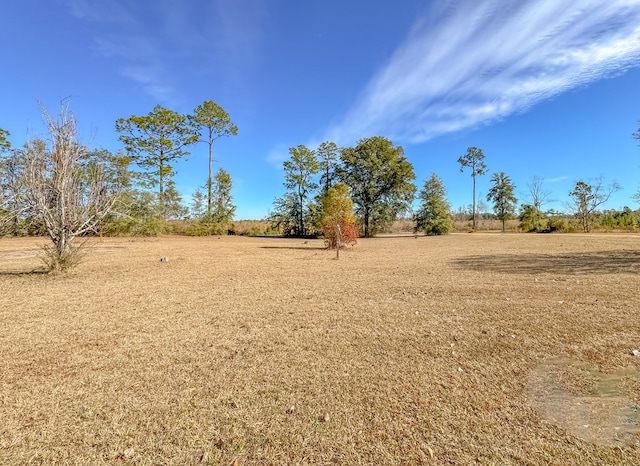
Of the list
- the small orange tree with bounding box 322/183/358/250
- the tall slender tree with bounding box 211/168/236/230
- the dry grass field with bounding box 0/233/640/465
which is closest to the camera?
the dry grass field with bounding box 0/233/640/465

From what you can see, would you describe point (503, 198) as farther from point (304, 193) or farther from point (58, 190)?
point (58, 190)

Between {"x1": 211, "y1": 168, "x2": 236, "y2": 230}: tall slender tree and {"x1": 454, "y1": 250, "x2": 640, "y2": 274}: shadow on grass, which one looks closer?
{"x1": 454, "y1": 250, "x2": 640, "y2": 274}: shadow on grass

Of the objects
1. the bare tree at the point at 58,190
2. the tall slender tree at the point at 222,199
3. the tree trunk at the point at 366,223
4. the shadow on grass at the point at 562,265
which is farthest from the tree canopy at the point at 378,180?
the bare tree at the point at 58,190

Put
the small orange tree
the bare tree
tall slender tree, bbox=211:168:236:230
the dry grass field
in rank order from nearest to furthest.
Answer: the dry grass field, the bare tree, the small orange tree, tall slender tree, bbox=211:168:236:230

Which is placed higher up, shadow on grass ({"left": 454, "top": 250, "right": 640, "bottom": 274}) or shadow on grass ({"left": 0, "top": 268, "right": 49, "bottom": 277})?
shadow on grass ({"left": 0, "top": 268, "right": 49, "bottom": 277})

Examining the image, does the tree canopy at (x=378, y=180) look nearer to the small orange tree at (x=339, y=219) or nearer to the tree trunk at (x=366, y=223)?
the tree trunk at (x=366, y=223)

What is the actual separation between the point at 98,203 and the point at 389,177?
85.2 feet

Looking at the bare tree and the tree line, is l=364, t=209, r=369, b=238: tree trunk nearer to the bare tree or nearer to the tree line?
the tree line

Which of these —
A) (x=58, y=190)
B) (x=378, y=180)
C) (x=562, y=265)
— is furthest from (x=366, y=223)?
(x=58, y=190)

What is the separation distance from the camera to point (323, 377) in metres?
2.90

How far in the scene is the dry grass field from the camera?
6.53 ft

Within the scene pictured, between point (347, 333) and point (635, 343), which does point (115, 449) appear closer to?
point (347, 333)

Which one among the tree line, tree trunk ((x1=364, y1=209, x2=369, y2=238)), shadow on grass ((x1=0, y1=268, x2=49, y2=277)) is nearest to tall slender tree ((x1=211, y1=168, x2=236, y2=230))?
the tree line

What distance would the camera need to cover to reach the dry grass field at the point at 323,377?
199cm
